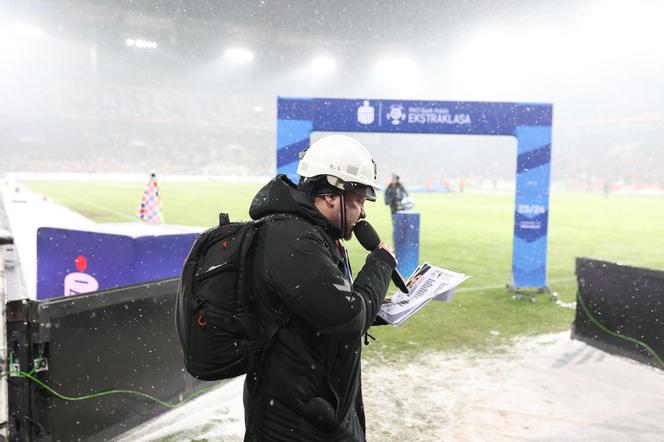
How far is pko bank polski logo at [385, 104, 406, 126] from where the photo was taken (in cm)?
822

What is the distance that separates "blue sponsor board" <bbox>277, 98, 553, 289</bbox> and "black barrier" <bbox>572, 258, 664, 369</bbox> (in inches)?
99.8

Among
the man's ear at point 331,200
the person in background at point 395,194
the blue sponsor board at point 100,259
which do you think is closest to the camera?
the man's ear at point 331,200

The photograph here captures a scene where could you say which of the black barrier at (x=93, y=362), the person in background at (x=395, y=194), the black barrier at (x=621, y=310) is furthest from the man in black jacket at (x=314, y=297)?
the person in background at (x=395, y=194)

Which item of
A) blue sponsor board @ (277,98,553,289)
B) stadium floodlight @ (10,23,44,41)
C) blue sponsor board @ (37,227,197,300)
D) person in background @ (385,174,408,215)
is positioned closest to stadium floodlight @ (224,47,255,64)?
stadium floodlight @ (10,23,44,41)

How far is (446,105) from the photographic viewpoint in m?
8.07

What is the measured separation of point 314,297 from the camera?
5.56ft

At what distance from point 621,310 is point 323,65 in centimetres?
5570

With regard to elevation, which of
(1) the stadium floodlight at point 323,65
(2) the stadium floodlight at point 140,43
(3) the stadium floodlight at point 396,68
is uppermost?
(2) the stadium floodlight at point 140,43

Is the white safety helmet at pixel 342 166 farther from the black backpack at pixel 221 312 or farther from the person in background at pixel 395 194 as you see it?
the person in background at pixel 395 194

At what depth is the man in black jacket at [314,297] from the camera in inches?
67.6

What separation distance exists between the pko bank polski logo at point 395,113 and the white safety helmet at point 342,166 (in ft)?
20.7

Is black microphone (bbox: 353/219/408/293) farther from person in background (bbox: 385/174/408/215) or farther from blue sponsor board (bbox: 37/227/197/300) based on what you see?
person in background (bbox: 385/174/408/215)

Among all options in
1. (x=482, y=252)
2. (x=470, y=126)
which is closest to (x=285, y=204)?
(x=470, y=126)

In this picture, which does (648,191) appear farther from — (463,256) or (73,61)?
(73,61)
